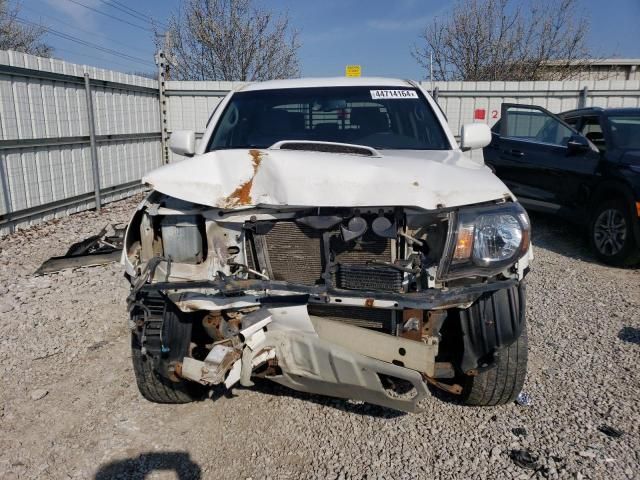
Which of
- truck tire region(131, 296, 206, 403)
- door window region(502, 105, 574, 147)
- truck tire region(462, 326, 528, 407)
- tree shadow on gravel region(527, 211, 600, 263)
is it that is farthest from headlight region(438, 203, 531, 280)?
door window region(502, 105, 574, 147)

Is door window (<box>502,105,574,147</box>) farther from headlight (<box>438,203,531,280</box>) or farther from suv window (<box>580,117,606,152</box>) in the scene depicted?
headlight (<box>438,203,531,280</box>)

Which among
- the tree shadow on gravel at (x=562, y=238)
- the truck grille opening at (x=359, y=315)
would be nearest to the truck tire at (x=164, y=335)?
the truck grille opening at (x=359, y=315)

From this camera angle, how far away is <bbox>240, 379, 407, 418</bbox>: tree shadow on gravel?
2.77 metres

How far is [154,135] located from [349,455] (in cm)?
966

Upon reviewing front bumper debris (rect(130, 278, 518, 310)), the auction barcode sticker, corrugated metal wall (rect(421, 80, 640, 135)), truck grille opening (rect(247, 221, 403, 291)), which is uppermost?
corrugated metal wall (rect(421, 80, 640, 135))

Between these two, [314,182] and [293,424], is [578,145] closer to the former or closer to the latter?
[314,182]

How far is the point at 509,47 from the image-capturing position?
677 inches

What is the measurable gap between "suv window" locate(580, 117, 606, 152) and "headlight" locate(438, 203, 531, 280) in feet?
15.2

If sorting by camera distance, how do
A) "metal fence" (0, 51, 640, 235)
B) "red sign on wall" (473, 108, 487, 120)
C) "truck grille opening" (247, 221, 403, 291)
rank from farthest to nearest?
"red sign on wall" (473, 108, 487, 120) < "metal fence" (0, 51, 640, 235) < "truck grille opening" (247, 221, 403, 291)

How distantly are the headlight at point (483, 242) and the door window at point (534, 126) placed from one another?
186 inches

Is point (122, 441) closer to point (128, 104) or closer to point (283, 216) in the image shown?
point (283, 216)

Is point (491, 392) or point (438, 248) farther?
point (491, 392)

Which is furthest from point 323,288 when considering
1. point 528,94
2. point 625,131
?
point 528,94

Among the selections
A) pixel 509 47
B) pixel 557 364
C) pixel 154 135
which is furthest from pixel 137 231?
pixel 509 47
